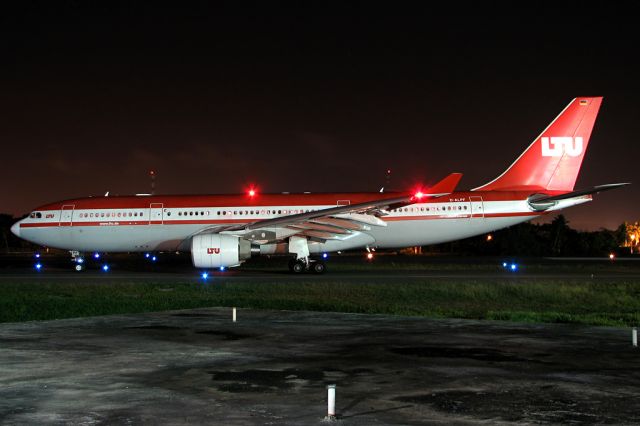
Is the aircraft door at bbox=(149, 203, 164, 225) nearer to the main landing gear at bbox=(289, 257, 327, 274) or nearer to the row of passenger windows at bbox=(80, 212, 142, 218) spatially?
the row of passenger windows at bbox=(80, 212, 142, 218)

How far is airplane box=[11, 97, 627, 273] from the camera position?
30734mm

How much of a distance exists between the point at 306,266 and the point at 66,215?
11092 mm

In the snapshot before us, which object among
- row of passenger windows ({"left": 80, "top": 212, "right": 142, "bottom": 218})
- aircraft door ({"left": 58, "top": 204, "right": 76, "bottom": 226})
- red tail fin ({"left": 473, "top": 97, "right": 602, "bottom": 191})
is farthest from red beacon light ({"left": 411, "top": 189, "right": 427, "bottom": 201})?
aircraft door ({"left": 58, "top": 204, "right": 76, "bottom": 226})

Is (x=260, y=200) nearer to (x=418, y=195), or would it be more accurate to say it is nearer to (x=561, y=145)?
(x=418, y=195)

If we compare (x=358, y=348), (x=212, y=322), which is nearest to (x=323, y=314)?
(x=212, y=322)

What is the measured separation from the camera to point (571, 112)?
110ft

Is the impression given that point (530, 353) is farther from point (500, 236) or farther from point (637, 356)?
point (500, 236)

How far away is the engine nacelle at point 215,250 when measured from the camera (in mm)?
27094

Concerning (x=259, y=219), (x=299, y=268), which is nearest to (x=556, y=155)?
(x=299, y=268)

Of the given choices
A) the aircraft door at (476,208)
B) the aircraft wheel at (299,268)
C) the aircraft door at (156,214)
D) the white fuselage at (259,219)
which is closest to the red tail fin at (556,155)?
the aircraft door at (476,208)

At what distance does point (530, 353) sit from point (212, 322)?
6.90m

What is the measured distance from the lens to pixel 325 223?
1171 inches

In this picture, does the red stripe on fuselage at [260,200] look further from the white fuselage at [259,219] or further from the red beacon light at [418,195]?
the red beacon light at [418,195]

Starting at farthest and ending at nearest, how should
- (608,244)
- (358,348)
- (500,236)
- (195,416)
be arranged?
1. (608,244)
2. (500,236)
3. (358,348)
4. (195,416)
